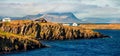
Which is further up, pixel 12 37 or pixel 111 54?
pixel 12 37

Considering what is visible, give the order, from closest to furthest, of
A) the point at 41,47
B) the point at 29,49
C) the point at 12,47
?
the point at 12,47, the point at 29,49, the point at 41,47

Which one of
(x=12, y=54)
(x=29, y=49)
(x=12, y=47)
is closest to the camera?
(x=12, y=54)

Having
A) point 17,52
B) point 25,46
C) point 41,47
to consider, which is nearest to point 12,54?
point 17,52

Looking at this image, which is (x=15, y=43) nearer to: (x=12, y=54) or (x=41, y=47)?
(x=12, y=54)

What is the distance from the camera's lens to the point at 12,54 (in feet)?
392

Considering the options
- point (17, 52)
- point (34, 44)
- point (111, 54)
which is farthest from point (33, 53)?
point (111, 54)

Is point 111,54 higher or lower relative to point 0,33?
lower

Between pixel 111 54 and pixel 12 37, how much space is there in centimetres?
3921

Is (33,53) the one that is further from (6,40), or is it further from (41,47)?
(41,47)

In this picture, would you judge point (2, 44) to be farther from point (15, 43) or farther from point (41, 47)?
point (41, 47)

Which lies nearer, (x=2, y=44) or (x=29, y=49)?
(x=2, y=44)

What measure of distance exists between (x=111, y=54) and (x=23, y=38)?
116 ft

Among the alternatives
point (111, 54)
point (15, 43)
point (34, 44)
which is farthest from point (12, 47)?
point (111, 54)

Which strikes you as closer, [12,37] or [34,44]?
A: [12,37]
